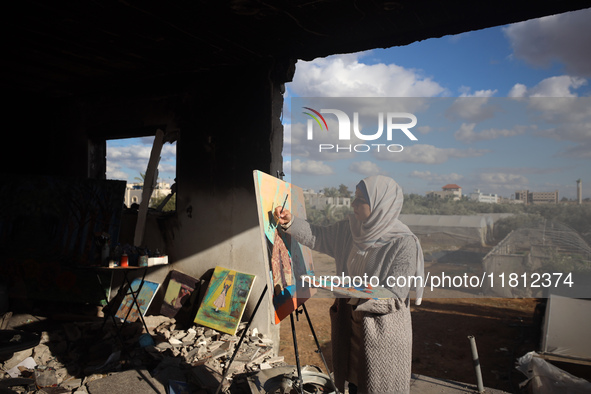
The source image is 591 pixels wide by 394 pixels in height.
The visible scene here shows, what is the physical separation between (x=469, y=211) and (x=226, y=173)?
2.62m

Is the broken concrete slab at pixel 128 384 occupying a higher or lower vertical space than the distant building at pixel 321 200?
lower

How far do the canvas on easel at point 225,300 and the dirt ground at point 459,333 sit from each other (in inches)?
33.1

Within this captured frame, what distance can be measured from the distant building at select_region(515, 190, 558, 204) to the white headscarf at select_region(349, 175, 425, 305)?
1.19m

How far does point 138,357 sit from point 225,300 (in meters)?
1.00

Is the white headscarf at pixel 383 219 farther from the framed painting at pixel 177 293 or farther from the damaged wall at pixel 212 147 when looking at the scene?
the framed painting at pixel 177 293

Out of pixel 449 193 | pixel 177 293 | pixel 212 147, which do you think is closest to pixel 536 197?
pixel 449 193

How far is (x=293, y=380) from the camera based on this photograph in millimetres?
2594

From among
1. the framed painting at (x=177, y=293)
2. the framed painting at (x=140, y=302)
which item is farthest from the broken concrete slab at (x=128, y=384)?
the framed painting at (x=140, y=302)

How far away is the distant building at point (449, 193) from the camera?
2.89 meters

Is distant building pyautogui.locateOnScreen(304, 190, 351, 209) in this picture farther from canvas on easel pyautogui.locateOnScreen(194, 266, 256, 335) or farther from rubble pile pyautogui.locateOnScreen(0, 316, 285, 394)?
rubble pile pyautogui.locateOnScreen(0, 316, 285, 394)

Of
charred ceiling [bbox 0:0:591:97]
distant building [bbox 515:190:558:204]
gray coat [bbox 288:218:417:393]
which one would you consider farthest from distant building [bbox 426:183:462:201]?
charred ceiling [bbox 0:0:591:97]

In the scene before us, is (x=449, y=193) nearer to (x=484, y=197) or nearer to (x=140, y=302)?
(x=484, y=197)

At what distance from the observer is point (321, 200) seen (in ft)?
9.93

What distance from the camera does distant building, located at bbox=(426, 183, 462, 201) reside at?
9.48 feet
